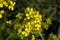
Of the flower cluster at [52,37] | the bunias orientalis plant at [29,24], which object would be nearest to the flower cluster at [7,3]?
the bunias orientalis plant at [29,24]

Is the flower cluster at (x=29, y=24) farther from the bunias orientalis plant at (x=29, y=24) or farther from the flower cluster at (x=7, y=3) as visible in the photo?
the flower cluster at (x=7, y=3)

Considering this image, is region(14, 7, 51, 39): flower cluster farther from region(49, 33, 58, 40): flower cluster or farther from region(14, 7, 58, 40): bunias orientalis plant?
region(49, 33, 58, 40): flower cluster

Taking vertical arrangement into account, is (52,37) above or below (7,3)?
below

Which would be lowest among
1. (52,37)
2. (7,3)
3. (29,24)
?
(52,37)

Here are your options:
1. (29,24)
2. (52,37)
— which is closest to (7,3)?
(29,24)

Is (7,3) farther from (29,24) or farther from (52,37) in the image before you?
(52,37)

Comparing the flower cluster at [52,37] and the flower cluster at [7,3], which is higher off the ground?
the flower cluster at [7,3]

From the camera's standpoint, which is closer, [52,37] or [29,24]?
[29,24]

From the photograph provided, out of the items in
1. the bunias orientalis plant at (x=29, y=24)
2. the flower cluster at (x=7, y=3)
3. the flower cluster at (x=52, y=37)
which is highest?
the flower cluster at (x=7, y=3)
